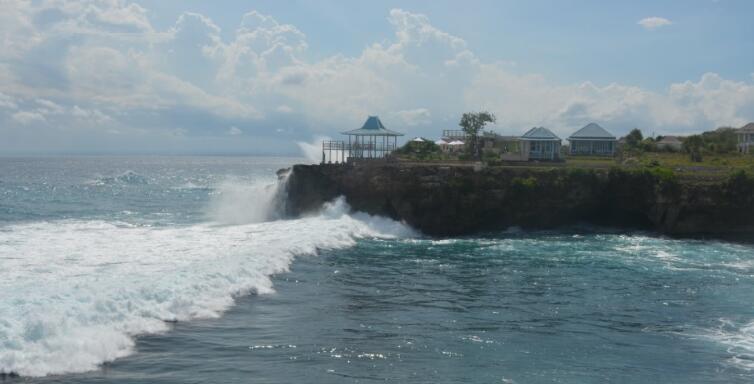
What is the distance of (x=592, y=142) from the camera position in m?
Result: 69.1

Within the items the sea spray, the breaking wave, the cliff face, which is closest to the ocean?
the cliff face

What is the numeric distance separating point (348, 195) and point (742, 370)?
33.2 m

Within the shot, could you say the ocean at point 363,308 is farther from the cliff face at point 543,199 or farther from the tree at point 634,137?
the tree at point 634,137

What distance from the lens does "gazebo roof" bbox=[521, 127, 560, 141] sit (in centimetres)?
5975

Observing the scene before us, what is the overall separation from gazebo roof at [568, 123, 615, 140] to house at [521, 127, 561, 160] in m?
9.50

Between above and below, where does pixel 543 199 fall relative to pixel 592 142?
below

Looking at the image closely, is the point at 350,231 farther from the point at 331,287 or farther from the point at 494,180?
the point at 331,287

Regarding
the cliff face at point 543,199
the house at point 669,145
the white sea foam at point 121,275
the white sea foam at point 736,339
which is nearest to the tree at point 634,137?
the house at point 669,145

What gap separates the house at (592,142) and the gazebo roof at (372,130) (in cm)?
2540

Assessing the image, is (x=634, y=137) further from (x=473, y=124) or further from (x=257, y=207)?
(x=257, y=207)

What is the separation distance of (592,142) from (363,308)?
5268 cm

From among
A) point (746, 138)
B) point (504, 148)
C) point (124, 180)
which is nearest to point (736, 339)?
point (504, 148)

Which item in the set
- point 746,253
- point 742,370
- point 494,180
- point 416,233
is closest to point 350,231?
point 416,233

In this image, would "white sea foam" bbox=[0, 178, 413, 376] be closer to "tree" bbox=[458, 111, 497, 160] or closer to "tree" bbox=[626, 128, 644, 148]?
"tree" bbox=[458, 111, 497, 160]
